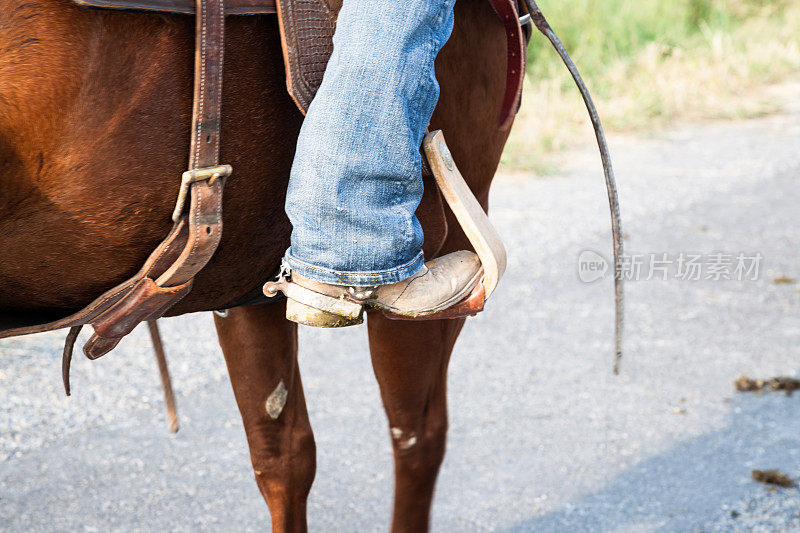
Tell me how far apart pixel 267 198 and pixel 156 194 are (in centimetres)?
22

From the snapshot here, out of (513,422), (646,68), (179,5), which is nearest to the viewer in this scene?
(179,5)

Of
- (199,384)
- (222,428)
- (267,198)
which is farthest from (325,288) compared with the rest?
(199,384)

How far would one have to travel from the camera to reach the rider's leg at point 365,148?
56.1 inches

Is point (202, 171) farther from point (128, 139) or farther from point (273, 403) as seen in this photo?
point (273, 403)

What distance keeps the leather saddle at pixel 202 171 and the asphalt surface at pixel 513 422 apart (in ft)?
4.53

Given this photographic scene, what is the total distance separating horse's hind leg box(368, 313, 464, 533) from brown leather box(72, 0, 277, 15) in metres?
0.74

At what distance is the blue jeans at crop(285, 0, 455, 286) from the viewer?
1425mm

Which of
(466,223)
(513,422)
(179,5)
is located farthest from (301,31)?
(513,422)

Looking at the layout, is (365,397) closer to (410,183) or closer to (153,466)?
(153,466)

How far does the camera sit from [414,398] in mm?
2088

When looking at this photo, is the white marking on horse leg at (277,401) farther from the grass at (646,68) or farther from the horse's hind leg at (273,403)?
the grass at (646,68)

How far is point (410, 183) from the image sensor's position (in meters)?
1.53

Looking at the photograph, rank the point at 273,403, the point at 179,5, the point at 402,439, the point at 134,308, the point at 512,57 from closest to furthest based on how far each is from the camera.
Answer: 1. the point at 179,5
2. the point at 134,308
3. the point at 512,57
4. the point at 273,403
5. the point at 402,439

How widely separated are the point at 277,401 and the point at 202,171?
2.76 ft
